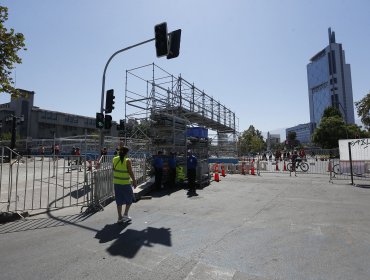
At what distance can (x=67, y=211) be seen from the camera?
24.6 ft

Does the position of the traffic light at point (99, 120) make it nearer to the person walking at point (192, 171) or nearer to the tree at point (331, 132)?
the person walking at point (192, 171)

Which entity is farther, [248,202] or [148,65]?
[148,65]

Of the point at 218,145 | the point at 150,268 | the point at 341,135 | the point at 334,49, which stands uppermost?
the point at 334,49

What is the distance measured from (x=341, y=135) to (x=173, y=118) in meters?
56.3

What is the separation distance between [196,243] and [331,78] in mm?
148991

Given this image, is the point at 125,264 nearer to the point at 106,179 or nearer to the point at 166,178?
the point at 106,179

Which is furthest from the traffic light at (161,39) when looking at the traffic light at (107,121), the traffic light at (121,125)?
the traffic light at (121,125)

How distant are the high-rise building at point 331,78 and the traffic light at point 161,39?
5200 inches

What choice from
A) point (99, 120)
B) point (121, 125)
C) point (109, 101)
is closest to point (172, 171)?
point (99, 120)

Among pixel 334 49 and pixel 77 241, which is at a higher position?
pixel 334 49

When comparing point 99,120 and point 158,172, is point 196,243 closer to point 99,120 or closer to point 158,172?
point 158,172

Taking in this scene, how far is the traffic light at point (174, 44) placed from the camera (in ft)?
32.1

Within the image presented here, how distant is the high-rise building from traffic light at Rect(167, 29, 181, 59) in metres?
132

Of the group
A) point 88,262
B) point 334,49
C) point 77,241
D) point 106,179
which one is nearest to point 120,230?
point 77,241
